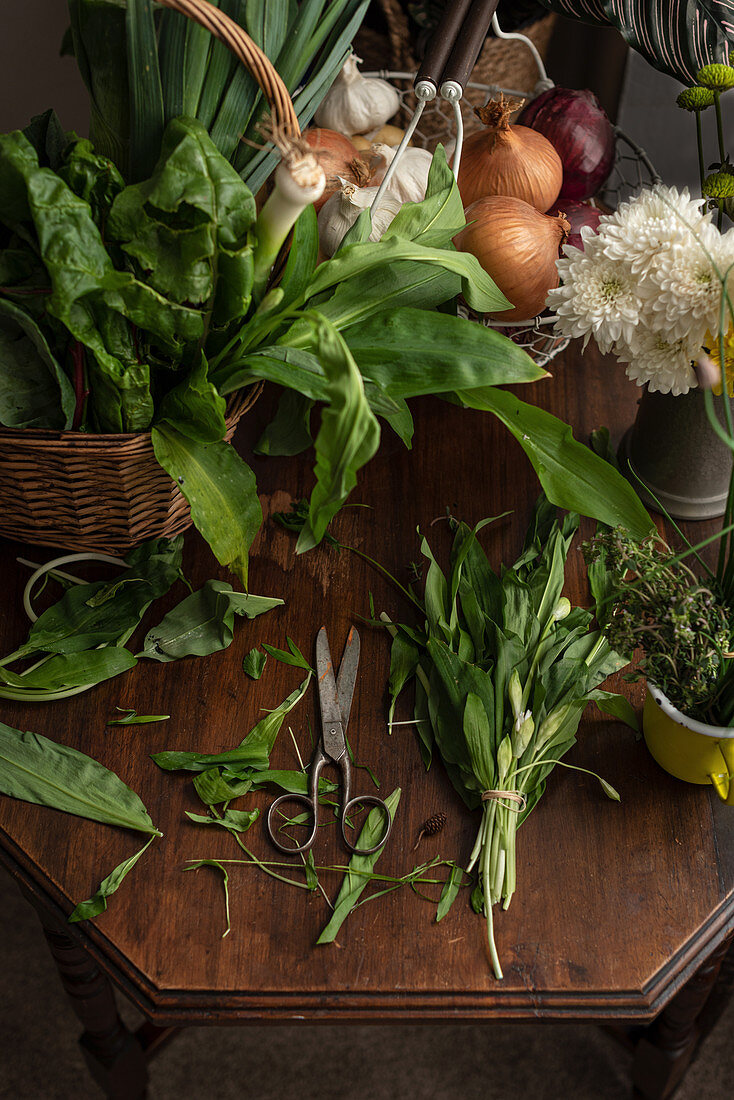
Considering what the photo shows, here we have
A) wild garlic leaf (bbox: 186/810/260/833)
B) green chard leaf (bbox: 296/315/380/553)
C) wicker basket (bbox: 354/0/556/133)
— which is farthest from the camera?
wicker basket (bbox: 354/0/556/133)

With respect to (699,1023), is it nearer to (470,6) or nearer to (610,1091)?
(610,1091)

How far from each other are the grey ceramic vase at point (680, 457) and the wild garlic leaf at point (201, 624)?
1.13ft

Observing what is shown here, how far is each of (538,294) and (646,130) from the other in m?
0.93

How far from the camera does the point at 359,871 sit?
620 mm

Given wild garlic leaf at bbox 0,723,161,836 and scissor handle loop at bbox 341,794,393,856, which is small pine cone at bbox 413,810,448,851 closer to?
scissor handle loop at bbox 341,794,393,856

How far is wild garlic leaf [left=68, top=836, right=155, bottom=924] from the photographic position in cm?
60

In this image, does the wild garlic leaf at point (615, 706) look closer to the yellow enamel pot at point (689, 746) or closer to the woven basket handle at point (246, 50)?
the yellow enamel pot at point (689, 746)

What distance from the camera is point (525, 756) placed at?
66 cm

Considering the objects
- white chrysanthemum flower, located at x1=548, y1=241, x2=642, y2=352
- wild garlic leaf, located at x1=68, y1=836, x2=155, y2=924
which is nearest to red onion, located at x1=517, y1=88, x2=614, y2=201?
white chrysanthemum flower, located at x1=548, y1=241, x2=642, y2=352

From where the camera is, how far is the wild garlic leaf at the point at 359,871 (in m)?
0.60

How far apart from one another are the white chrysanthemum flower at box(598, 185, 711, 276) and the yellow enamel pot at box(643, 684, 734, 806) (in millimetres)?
294

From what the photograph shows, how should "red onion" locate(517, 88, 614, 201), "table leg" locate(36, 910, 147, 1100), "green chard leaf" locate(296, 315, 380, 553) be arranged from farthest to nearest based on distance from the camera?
"red onion" locate(517, 88, 614, 201)
"table leg" locate(36, 910, 147, 1100)
"green chard leaf" locate(296, 315, 380, 553)

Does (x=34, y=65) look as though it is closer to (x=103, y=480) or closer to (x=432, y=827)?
(x=103, y=480)

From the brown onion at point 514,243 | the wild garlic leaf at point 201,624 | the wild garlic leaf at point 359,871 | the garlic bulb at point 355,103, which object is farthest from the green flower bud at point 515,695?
the garlic bulb at point 355,103
